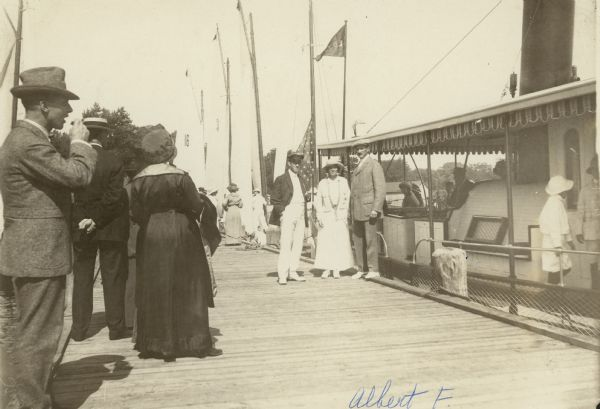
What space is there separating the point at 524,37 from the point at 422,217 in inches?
154

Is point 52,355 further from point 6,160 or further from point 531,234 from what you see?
point 531,234

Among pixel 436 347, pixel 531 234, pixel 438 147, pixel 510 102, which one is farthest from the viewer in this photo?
pixel 438 147

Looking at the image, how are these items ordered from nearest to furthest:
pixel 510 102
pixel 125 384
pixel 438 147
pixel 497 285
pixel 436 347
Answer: pixel 125 384 < pixel 436 347 < pixel 510 102 < pixel 497 285 < pixel 438 147

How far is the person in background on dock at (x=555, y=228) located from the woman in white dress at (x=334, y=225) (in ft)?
9.98

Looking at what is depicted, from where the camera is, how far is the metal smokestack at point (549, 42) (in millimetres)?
10477

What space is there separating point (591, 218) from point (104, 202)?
6032 millimetres

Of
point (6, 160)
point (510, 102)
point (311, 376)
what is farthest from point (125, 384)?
point (510, 102)

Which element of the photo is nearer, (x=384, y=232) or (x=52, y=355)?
(x=52, y=355)

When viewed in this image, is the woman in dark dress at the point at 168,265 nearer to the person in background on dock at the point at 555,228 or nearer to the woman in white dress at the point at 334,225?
the woman in white dress at the point at 334,225

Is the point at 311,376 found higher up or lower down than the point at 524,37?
lower down

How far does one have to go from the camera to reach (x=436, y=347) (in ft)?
16.0

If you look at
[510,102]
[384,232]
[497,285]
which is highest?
[510,102]

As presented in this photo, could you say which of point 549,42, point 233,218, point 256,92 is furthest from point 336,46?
point 549,42

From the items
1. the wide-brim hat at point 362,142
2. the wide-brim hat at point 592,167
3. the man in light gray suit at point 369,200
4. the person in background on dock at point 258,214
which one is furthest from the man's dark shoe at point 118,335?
the person in background on dock at point 258,214
